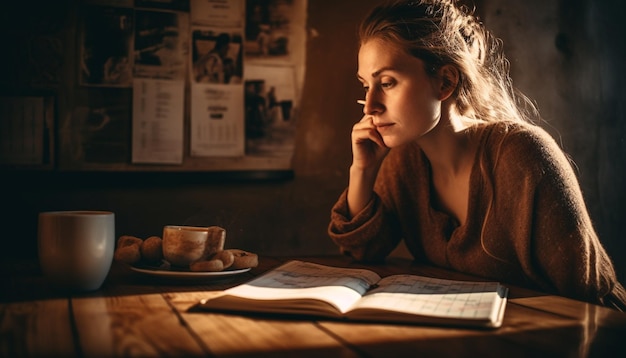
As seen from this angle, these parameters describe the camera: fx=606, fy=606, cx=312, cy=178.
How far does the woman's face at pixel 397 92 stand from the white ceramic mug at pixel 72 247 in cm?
78

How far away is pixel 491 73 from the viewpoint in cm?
168

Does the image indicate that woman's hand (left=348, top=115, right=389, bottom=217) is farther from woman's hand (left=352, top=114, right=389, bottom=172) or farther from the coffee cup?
the coffee cup

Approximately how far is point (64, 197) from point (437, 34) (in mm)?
1222

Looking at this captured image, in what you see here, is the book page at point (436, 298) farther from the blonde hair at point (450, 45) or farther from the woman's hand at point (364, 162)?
the blonde hair at point (450, 45)

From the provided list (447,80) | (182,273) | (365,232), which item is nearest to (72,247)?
(182,273)

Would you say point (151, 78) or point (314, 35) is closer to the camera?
point (151, 78)

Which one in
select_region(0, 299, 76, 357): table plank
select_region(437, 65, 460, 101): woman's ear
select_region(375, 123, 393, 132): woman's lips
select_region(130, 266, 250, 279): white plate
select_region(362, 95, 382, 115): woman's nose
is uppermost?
select_region(437, 65, 460, 101): woman's ear

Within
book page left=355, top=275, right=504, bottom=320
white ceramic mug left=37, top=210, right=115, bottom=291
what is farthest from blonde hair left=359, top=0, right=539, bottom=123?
white ceramic mug left=37, top=210, right=115, bottom=291

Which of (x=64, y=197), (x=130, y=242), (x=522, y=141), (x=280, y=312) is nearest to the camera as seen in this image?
(x=280, y=312)

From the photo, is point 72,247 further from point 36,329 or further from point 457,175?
point 457,175

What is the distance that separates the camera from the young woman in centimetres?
140

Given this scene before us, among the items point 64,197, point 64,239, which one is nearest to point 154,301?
point 64,239

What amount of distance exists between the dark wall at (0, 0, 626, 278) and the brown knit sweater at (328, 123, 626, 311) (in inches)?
19.6

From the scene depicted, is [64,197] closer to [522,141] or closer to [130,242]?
[130,242]
